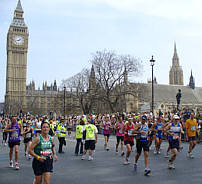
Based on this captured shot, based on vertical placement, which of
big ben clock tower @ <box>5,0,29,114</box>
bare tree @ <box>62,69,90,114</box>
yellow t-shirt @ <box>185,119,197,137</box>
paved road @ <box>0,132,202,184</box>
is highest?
Answer: big ben clock tower @ <box>5,0,29,114</box>

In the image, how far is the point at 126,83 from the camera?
39969 millimetres

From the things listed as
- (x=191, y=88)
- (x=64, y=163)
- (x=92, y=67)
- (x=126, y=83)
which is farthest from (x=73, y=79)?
(x=191, y=88)

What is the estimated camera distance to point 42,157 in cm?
563

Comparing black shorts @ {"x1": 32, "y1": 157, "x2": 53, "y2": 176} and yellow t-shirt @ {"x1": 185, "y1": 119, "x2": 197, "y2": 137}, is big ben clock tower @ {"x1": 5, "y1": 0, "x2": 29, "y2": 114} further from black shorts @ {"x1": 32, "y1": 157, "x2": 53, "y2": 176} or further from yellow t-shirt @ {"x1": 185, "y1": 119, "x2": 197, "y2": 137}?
black shorts @ {"x1": 32, "y1": 157, "x2": 53, "y2": 176}

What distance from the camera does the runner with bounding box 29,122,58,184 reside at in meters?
5.59

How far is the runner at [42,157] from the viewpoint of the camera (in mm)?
5586

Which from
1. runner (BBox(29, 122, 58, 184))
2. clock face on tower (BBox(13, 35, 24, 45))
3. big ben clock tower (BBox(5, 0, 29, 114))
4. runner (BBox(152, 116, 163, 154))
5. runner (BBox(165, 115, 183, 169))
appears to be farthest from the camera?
clock face on tower (BBox(13, 35, 24, 45))

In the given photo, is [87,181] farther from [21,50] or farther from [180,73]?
[180,73]

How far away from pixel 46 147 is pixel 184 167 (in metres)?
5.50

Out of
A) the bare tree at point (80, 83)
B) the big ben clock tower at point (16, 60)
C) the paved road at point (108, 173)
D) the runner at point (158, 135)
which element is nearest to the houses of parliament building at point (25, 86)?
the big ben clock tower at point (16, 60)

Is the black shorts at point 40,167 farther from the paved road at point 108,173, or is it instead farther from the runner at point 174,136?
the runner at point 174,136

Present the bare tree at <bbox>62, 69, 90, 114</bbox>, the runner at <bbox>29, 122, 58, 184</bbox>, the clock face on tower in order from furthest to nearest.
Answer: the clock face on tower → the bare tree at <bbox>62, 69, 90, 114</bbox> → the runner at <bbox>29, 122, 58, 184</bbox>

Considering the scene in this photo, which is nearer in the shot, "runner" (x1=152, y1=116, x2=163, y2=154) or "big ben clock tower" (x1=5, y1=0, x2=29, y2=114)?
"runner" (x1=152, y1=116, x2=163, y2=154)

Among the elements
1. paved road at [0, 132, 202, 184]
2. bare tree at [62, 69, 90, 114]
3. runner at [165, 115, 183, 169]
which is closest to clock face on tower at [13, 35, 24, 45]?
bare tree at [62, 69, 90, 114]
